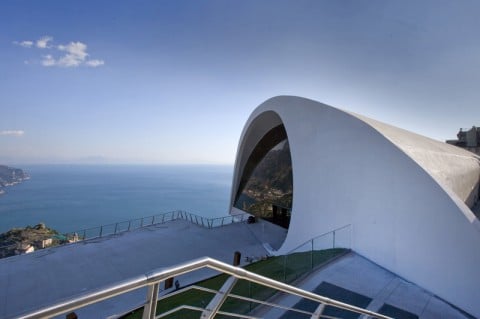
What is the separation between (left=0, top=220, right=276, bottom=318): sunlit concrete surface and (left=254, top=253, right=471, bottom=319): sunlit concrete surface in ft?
16.4

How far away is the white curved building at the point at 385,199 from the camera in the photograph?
611 cm

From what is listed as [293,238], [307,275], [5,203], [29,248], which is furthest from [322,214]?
[5,203]

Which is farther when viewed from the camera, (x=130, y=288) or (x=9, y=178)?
(x=9, y=178)

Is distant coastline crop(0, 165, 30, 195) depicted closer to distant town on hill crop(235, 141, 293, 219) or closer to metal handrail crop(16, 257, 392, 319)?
distant town on hill crop(235, 141, 293, 219)

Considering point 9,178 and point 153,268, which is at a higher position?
point 153,268

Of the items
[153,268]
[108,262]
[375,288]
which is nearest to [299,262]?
[375,288]

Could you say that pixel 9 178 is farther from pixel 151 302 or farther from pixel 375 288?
pixel 151 302

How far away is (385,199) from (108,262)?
1106cm

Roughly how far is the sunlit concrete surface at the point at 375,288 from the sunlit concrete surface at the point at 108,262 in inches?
197

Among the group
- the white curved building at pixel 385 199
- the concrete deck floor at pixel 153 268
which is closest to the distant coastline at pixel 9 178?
the concrete deck floor at pixel 153 268

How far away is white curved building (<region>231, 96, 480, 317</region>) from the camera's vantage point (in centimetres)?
611

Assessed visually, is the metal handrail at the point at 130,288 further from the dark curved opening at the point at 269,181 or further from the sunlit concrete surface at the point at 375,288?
the dark curved opening at the point at 269,181

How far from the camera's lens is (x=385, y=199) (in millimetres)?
8000

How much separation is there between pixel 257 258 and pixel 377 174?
666 centimetres
